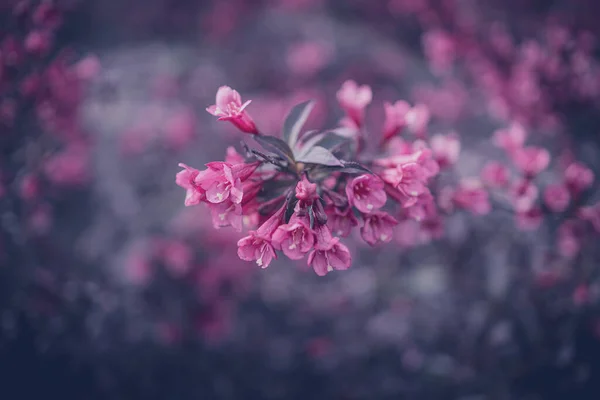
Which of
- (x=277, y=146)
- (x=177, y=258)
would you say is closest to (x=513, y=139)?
(x=277, y=146)

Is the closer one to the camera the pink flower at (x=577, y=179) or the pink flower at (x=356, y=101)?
the pink flower at (x=356, y=101)

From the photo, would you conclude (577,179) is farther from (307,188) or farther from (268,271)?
(268,271)

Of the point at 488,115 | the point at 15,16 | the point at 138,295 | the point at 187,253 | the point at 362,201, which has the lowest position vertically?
the point at 362,201

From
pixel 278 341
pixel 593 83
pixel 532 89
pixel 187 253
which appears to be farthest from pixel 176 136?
pixel 593 83

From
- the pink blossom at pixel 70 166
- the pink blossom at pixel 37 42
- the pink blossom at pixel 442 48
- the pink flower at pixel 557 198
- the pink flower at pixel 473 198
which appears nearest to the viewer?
the pink flower at pixel 473 198

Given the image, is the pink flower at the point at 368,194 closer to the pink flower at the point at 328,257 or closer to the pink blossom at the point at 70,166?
the pink flower at the point at 328,257

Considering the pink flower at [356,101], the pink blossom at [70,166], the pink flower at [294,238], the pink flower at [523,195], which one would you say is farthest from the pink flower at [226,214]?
the pink blossom at [70,166]

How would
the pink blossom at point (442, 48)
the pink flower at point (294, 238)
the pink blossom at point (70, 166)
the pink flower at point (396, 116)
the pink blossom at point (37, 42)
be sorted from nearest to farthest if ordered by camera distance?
the pink flower at point (294, 238) → the pink flower at point (396, 116) → the pink blossom at point (37, 42) → the pink blossom at point (70, 166) → the pink blossom at point (442, 48)

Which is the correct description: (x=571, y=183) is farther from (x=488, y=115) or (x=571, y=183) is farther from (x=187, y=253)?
(x=488, y=115)
